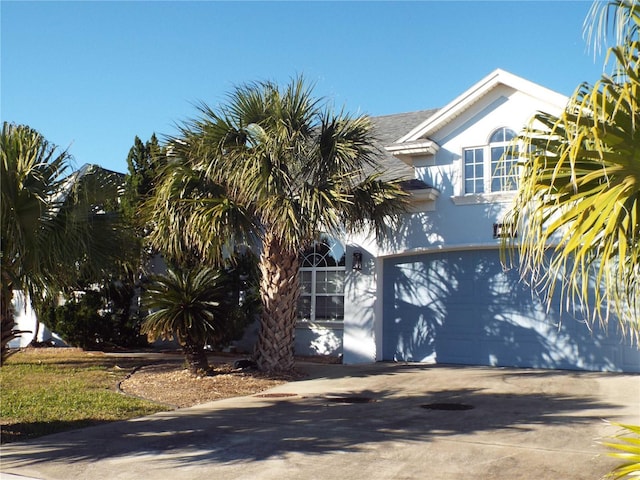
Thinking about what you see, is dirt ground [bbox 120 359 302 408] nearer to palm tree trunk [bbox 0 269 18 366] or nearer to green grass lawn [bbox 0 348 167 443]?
green grass lawn [bbox 0 348 167 443]

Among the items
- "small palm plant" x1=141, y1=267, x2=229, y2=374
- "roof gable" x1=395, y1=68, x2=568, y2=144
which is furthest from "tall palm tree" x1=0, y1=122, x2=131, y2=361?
"roof gable" x1=395, y1=68, x2=568, y2=144

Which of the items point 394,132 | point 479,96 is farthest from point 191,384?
point 394,132

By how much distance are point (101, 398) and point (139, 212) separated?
15.8 feet

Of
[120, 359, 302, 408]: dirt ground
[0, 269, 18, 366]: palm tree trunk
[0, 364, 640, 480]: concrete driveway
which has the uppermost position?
[0, 269, 18, 366]: palm tree trunk

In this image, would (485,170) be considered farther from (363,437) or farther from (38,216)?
(38,216)

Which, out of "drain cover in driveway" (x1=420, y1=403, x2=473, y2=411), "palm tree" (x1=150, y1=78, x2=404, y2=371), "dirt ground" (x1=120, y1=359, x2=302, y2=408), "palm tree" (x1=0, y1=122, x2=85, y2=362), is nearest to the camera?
"palm tree" (x1=0, y1=122, x2=85, y2=362)

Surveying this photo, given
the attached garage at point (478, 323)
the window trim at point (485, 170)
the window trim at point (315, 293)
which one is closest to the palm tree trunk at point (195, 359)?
the window trim at point (315, 293)

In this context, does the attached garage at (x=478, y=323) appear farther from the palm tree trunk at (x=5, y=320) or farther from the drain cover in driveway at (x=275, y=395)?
the palm tree trunk at (x=5, y=320)

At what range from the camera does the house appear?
46.4 feet

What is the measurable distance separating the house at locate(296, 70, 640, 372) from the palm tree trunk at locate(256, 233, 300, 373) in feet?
9.63

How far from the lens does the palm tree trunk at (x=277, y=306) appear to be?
1316cm

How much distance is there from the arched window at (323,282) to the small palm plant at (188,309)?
437 centimetres

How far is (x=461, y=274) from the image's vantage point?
1512 centimetres

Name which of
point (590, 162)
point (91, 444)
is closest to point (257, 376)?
point (91, 444)
